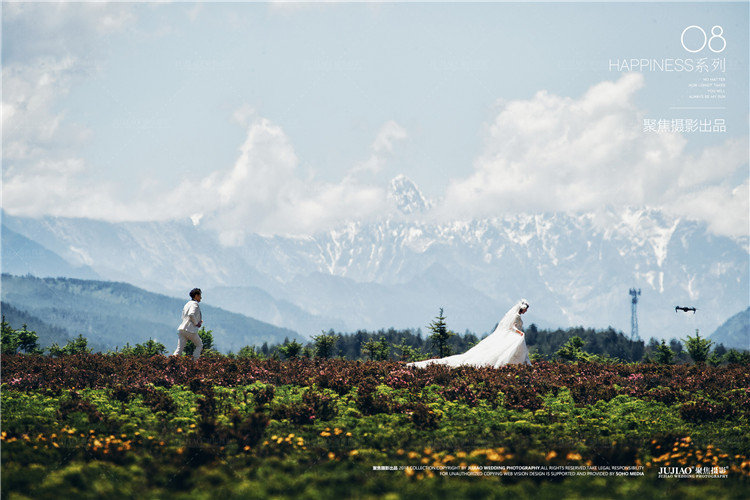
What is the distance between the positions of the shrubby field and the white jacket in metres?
2.56

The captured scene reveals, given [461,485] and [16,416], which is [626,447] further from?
[16,416]

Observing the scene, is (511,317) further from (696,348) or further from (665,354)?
(696,348)

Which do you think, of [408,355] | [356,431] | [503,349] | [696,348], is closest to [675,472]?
[356,431]

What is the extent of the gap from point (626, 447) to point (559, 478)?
7.73 ft

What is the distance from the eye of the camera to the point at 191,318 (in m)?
24.9

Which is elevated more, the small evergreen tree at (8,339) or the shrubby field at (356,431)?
the small evergreen tree at (8,339)

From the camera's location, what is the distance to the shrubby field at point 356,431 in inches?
501

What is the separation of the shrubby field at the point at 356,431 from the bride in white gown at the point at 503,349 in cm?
349

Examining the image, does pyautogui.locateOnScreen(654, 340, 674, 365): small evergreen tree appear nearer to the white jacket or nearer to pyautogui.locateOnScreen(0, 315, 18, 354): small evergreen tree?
the white jacket

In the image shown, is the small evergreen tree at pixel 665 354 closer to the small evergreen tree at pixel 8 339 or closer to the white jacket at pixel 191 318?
the white jacket at pixel 191 318

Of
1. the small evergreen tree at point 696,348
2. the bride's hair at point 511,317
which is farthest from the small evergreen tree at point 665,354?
the bride's hair at point 511,317

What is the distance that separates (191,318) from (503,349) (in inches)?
450

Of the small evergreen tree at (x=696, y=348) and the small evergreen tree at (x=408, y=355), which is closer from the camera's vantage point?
the small evergreen tree at (x=408, y=355)

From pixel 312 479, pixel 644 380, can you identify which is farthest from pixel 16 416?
pixel 644 380
